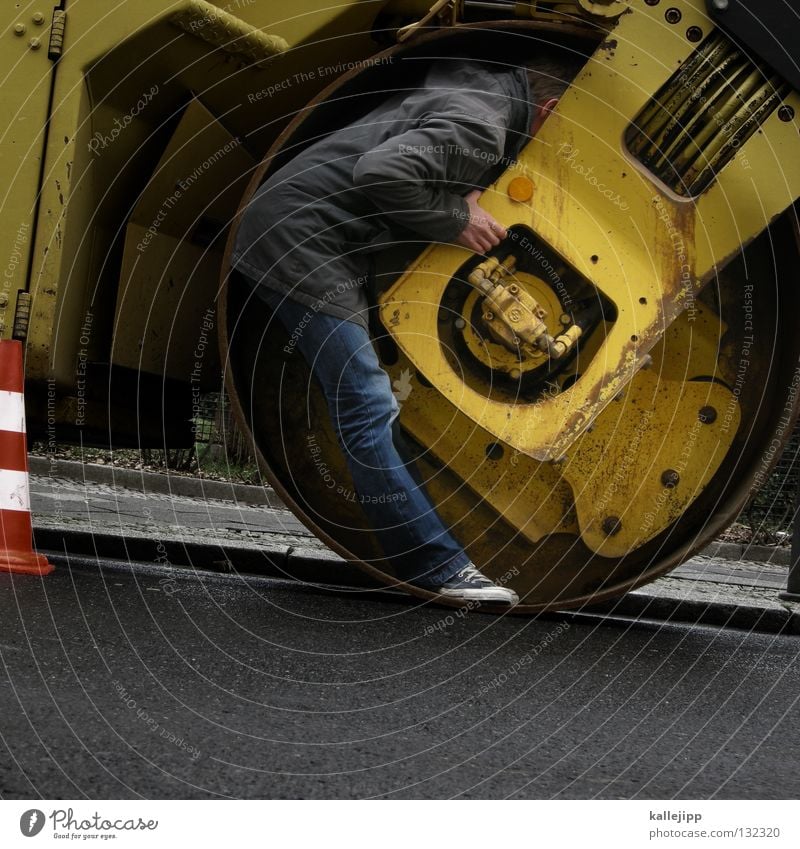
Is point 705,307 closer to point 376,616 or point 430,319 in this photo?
point 430,319

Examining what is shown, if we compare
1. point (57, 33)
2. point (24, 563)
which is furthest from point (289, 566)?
point (57, 33)

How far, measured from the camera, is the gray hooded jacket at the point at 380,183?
3.13 metres

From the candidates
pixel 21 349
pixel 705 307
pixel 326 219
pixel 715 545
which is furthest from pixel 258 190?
pixel 715 545

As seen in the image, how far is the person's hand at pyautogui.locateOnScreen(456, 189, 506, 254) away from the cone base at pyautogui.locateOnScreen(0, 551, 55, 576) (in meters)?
1.65

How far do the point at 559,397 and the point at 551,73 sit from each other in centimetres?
92

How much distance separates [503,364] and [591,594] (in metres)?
0.71

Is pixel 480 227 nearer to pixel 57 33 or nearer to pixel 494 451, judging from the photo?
pixel 494 451

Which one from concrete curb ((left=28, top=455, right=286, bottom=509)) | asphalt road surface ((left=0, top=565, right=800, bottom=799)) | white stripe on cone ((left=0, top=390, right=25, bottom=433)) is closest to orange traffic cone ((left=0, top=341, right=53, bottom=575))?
white stripe on cone ((left=0, top=390, right=25, bottom=433))

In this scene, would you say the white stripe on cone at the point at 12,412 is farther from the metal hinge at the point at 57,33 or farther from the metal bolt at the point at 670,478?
the metal bolt at the point at 670,478

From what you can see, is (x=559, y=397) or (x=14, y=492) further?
(x=14, y=492)

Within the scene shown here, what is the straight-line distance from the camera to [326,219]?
3.28 m

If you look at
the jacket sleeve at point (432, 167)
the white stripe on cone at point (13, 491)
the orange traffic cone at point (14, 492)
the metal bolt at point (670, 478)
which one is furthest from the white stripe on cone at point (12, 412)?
the metal bolt at point (670, 478)

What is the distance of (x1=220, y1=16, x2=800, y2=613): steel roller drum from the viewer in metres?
3.25

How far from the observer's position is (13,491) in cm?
366
